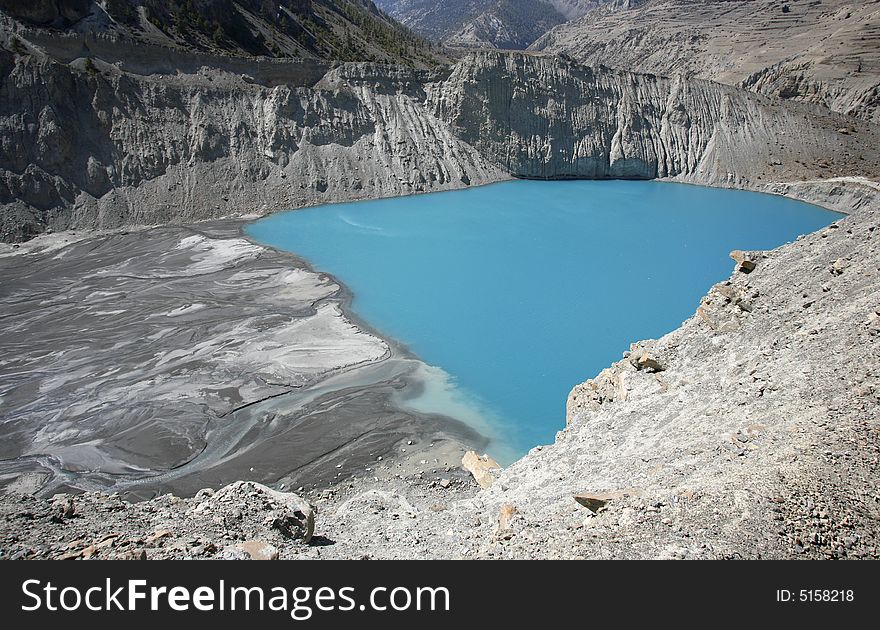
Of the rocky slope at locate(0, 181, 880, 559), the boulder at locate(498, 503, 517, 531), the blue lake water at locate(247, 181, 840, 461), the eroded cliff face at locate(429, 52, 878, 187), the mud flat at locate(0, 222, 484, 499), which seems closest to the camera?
Result: the rocky slope at locate(0, 181, 880, 559)

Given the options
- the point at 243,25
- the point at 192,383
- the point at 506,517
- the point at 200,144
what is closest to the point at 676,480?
the point at 506,517

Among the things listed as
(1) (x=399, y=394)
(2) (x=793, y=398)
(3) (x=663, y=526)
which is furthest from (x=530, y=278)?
(3) (x=663, y=526)

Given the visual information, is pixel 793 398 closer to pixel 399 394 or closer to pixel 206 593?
pixel 206 593

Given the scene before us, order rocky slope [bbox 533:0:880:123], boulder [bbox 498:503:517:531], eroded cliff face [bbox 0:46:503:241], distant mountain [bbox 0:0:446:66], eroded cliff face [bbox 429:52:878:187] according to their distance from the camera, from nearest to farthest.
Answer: boulder [bbox 498:503:517:531] < eroded cliff face [bbox 0:46:503:241] < distant mountain [bbox 0:0:446:66] < eroded cliff face [bbox 429:52:878:187] < rocky slope [bbox 533:0:880:123]

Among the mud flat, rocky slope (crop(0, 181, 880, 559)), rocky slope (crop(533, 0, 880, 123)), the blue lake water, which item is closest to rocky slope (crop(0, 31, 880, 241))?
the blue lake water

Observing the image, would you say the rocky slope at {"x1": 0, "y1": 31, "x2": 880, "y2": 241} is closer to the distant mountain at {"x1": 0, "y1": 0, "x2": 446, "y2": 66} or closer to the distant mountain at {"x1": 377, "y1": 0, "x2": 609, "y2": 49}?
the distant mountain at {"x1": 0, "y1": 0, "x2": 446, "y2": 66}

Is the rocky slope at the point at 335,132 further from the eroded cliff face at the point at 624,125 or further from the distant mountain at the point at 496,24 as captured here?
the distant mountain at the point at 496,24

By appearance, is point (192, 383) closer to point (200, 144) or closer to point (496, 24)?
point (200, 144)

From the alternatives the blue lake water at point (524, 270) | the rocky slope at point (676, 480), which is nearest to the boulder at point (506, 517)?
the rocky slope at point (676, 480)
